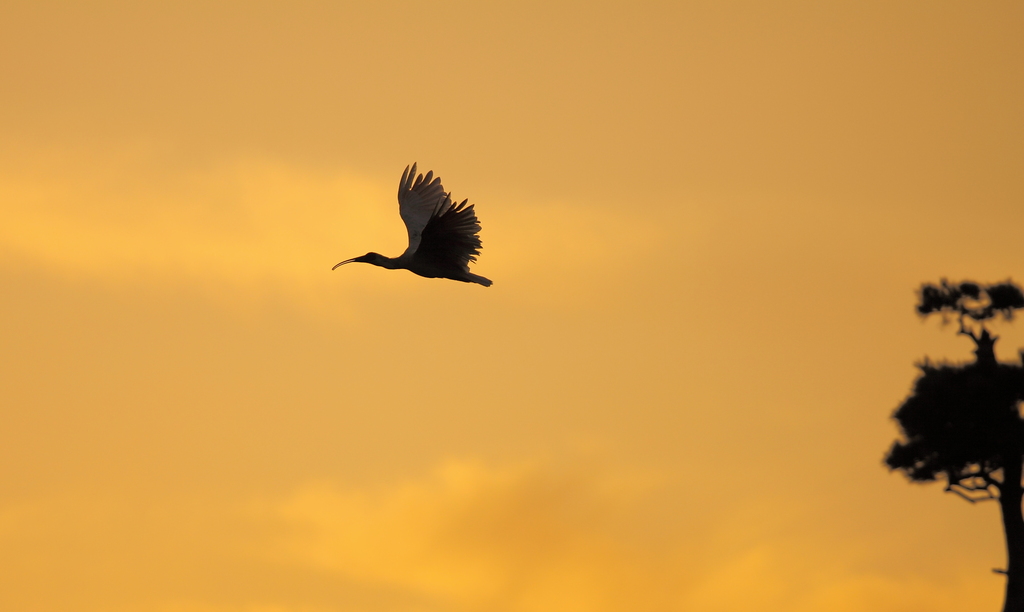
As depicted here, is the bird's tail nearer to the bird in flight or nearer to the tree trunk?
the bird in flight

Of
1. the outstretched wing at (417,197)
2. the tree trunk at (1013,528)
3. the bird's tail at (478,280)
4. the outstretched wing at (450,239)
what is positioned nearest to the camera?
the tree trunk at (1013,528)

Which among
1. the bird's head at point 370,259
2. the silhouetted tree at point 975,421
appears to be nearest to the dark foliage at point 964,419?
the silhouetted tree at point 975,421

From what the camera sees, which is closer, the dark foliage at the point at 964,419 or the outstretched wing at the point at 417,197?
the dark foliage at the point at 964,419

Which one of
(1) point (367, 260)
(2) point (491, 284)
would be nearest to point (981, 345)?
(2) point (491, 284)

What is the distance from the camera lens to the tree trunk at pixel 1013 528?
86.7 feet

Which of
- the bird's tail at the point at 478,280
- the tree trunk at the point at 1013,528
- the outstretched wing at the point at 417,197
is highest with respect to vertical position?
the outstretched wing at the point at 417,197

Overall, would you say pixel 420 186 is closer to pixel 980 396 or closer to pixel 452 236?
pixel 452 236

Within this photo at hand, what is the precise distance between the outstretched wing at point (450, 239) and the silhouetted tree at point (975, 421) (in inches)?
369

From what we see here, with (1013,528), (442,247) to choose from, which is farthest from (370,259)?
(1013,528)

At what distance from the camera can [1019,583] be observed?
26.5 meters

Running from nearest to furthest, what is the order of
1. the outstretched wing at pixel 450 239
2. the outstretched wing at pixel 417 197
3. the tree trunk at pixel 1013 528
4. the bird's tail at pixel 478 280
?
the tree trunk at pixel 1013 528 < the outstretched wing at pixel 450 239 < the bird's tail at pixel 478 280 < the outstretched wing at pixel 417 197

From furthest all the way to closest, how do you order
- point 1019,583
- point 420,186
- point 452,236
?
point 420,186, point 452,236, point 1019,583

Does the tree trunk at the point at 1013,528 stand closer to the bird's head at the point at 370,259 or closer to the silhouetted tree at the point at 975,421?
the silhouetted tree at the point at 975,421

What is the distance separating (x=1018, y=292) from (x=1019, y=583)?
18.7ft
